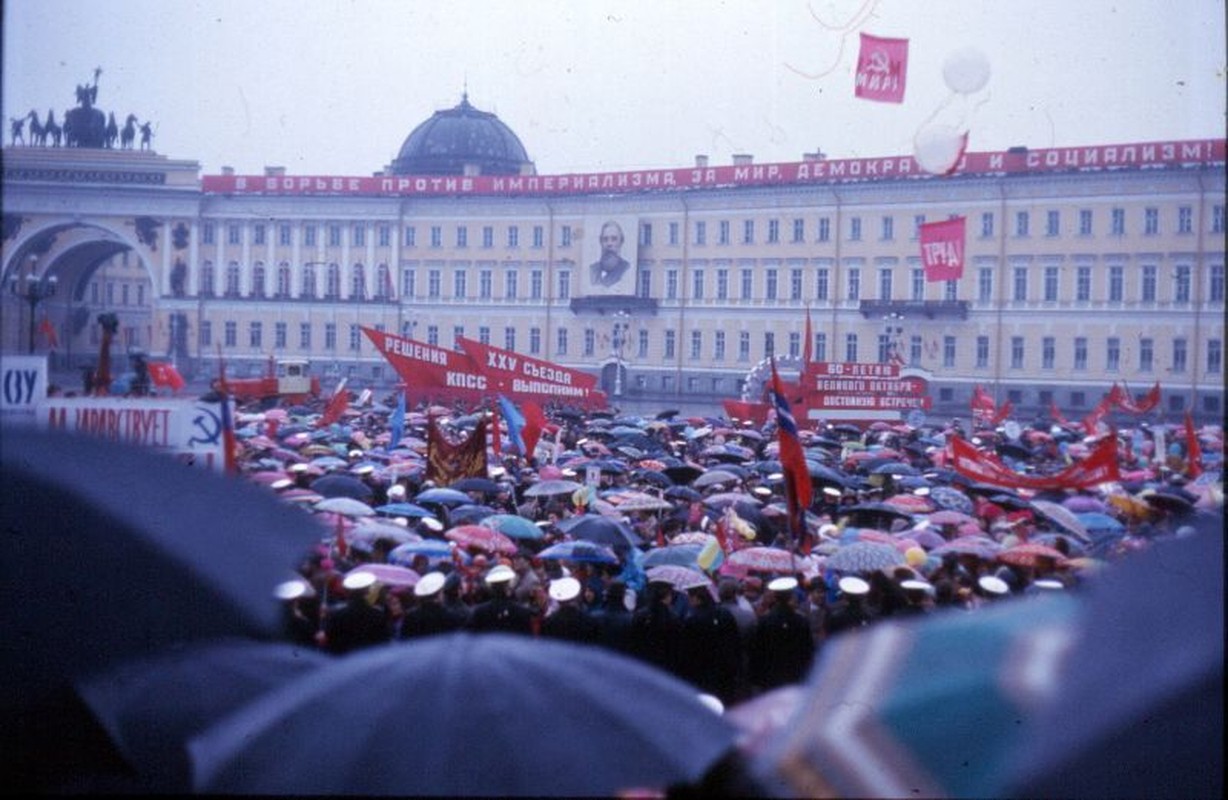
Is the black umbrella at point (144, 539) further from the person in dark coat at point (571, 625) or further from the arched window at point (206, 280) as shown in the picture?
the arched window at point (206, 280)

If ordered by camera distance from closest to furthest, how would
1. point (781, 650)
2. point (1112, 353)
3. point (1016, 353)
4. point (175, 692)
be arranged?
point (175, 692) < point (781, 650) < point (1112, 353) < point (1016, 353)

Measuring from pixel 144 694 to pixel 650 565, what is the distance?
16.3ft

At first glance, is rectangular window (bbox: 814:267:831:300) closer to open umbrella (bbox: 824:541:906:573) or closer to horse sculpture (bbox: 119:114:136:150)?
horse sculpture (bbox: 119:114:136:150)

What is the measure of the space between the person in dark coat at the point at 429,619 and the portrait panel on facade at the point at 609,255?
135ft

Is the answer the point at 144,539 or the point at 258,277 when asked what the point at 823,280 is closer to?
the point at 258,277

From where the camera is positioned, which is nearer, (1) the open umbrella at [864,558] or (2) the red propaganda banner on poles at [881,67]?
(1) the open umbrella at [864,558]

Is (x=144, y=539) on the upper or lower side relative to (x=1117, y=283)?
lower

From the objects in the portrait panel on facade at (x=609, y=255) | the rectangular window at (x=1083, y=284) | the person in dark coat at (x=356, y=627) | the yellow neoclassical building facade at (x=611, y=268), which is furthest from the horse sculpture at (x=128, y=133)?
the person in dark coat at (x=356, y=627)

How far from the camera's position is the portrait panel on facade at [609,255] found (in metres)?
47.6

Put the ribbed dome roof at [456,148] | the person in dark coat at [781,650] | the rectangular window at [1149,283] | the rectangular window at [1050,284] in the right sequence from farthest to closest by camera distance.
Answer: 1. the ribbed dome roof at [456,148]
2. the rectangular window at [1050,284]
3. the rectangular window at [1149,283]
4. the person in dark coat at [781,650]

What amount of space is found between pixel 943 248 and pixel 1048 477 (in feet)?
82.4

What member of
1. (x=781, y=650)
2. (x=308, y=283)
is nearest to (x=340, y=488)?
(x=781, y=650)

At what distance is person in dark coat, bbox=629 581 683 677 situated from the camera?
6406 mm

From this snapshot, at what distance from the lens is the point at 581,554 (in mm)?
8680
